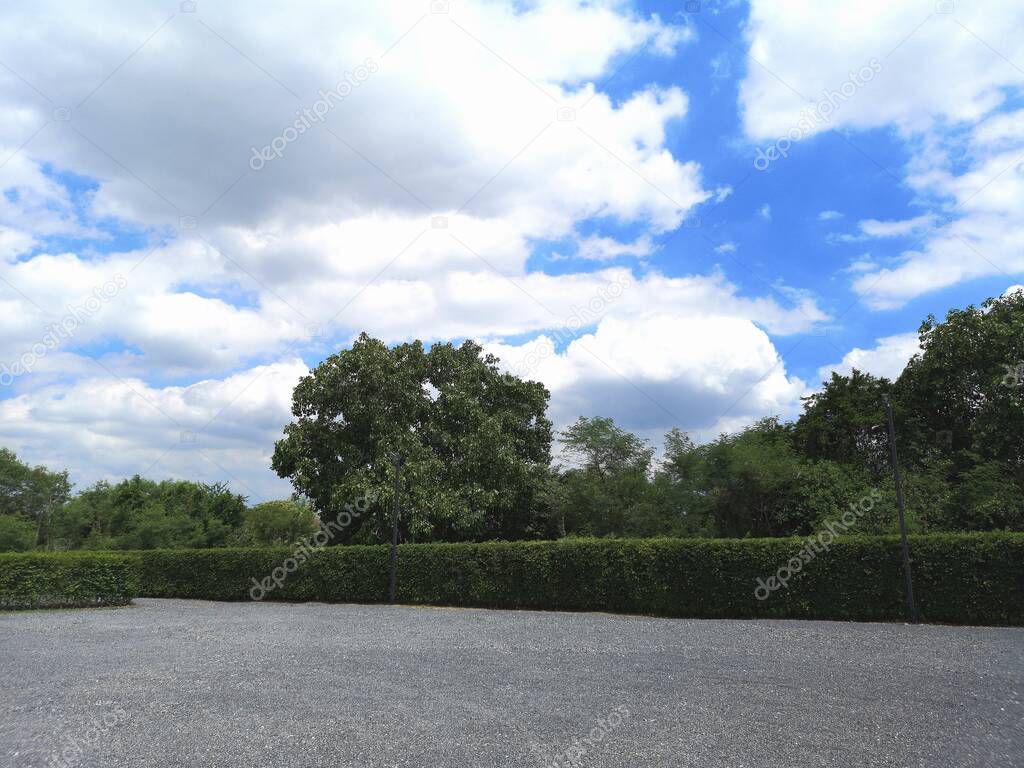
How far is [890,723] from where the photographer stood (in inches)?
244

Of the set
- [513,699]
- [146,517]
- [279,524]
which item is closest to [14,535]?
[146,517]

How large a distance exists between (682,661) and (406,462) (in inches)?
710

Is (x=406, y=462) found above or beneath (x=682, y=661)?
above

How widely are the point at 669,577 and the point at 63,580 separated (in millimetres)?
17468

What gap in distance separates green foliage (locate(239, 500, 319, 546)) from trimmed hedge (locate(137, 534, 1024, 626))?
40124 millimetres

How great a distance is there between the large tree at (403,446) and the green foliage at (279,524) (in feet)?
118

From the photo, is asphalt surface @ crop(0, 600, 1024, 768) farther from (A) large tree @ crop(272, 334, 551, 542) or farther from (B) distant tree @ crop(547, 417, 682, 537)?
(B) distant tree @ crop(547, 417, 682, 537)

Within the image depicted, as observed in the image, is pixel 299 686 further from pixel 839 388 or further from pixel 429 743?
pixel 839 388

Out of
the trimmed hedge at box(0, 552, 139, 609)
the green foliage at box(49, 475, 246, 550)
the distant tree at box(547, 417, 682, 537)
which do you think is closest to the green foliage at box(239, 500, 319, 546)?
the green foliage at box(49, 475, 246, 550)

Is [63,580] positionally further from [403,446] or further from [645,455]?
[645,455]

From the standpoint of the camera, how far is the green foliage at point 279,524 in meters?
61.5

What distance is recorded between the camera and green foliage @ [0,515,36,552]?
48844 mm

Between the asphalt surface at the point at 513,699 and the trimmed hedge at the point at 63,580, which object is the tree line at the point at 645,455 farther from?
the asphalt surface at the point at 513,699

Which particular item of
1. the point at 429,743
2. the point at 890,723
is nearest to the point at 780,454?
the point at 890,723
